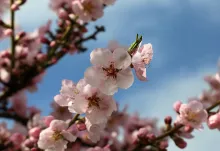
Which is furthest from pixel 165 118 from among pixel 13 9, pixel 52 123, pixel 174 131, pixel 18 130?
pixel 18 130

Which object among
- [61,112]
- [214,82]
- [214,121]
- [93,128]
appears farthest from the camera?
[61,112]

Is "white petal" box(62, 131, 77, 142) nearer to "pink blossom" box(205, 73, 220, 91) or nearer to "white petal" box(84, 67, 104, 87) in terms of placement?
"white petal" box(84, 67, 104, 87)

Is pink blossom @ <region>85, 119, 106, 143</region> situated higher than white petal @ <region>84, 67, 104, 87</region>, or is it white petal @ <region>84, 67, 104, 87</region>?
white petal @ <region>84, 67, 104, 87</region>

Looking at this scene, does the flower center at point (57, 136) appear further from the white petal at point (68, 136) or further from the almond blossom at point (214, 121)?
the almond blossom at point (214, 121)

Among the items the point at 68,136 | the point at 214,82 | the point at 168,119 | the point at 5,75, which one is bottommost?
the point at 68,136

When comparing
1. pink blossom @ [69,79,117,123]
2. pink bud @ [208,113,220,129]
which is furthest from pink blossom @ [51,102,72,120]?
pink blossom @ [69,79,117,123]

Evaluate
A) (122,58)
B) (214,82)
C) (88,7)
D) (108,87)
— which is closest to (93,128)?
(108,87)

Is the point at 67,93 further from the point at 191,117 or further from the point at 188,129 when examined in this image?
the point at 188,129
